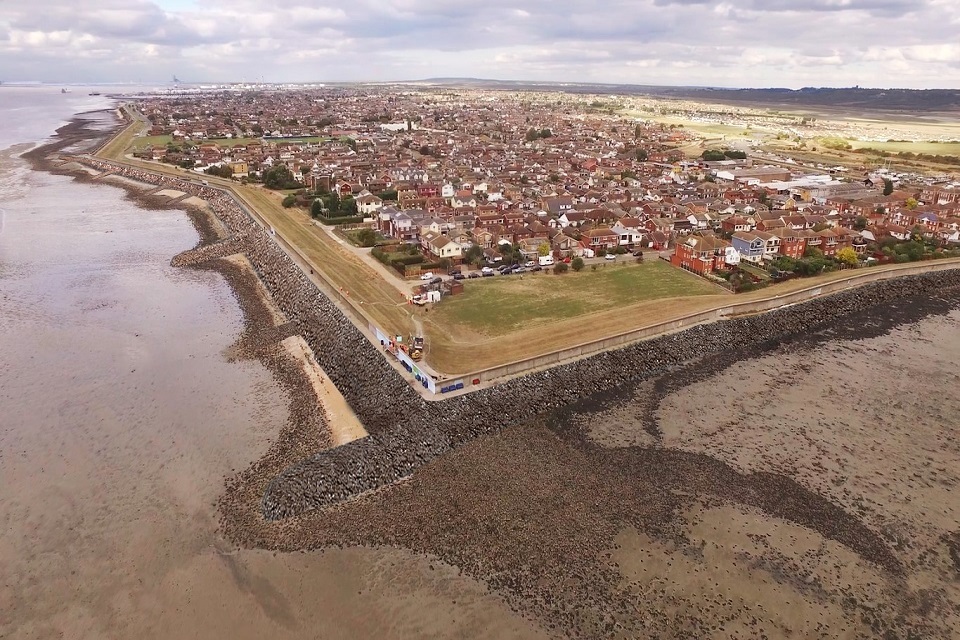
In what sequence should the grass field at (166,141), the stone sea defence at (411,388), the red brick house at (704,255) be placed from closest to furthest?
the stone sea defence at (411,388) < the red brick house at (704,255) < the grass field at (166,141)

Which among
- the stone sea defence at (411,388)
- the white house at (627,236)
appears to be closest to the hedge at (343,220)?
the stone sea defence at (411,388)

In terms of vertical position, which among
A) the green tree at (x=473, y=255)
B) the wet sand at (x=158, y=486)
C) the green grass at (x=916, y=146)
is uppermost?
the green grass at (x=916, y=146)

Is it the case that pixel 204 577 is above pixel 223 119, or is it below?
below

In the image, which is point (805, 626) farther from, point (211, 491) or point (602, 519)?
point (211, 491)

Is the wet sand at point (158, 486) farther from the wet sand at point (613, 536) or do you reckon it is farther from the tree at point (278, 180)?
the tree at point (278, 180)

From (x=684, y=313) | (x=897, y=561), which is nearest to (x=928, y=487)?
(x=897, y=561)

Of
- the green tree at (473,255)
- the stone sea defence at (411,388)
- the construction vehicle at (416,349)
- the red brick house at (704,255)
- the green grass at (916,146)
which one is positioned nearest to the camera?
the stone sea defence at (411,388)

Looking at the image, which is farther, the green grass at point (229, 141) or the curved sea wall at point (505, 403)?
the green grass at point (229, 141)
